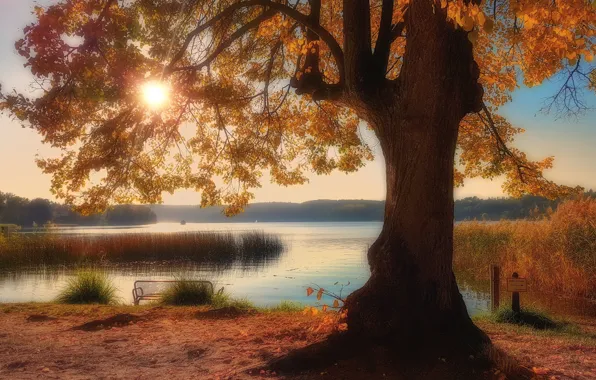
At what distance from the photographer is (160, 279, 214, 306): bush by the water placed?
Answer: 12.3 m

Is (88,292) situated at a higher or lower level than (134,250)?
lower

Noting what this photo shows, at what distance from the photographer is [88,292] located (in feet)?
42.4

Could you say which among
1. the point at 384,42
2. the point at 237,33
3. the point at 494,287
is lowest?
the point at 494,287

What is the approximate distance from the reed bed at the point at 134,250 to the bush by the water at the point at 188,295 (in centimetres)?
1202

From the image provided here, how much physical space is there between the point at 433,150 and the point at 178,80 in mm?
5659

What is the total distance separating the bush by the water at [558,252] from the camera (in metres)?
14.4

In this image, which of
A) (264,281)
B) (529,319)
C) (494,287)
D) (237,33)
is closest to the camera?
(237,33)

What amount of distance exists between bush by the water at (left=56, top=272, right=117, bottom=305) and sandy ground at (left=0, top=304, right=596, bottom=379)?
279 centimetres

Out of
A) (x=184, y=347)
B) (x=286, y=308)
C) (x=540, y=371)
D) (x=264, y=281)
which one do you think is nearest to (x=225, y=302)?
(x=286, y=308)

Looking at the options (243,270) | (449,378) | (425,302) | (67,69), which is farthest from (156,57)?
(243,270)

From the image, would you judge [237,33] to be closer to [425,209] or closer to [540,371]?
[425,209]

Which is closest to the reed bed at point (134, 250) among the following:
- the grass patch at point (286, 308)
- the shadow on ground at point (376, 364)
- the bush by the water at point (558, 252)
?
the bush by the water at point (558, 252)

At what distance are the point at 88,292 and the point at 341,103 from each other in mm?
8648

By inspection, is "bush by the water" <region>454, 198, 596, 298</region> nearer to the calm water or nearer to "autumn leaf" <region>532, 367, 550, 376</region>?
the calm water
